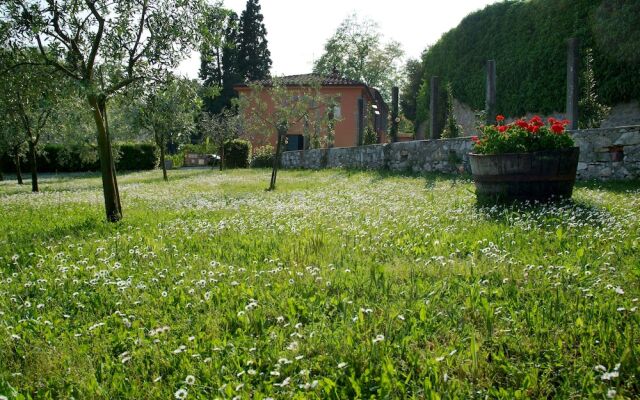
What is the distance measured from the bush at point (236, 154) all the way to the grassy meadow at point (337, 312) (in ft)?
88.3

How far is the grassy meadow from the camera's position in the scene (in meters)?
2.48

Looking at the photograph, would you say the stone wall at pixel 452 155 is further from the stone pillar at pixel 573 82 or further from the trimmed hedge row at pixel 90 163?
the trimmed hedge row at pixel 90 163

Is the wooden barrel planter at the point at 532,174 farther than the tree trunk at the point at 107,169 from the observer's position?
No

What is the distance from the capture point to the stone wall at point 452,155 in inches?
376

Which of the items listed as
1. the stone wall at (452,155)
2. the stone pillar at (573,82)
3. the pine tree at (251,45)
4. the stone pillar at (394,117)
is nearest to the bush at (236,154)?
the stone wall at (452,155)

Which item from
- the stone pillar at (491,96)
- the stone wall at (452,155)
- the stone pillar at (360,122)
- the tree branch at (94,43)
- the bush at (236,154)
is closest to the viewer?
the tree branch at (94,43)

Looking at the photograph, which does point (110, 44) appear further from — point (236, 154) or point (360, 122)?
point (236, 154)

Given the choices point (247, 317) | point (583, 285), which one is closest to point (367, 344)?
point (247, 317)

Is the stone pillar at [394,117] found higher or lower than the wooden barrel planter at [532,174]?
higher

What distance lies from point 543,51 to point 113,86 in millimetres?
17806

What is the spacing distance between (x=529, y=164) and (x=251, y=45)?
51191 millimetres

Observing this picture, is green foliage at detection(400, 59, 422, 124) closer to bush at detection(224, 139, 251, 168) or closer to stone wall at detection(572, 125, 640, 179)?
bush at detection(224, 139, 251, 168)

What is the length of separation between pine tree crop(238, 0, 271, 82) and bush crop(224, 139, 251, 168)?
74.2 feet

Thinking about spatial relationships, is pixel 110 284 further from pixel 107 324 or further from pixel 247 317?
pixel 247 317
